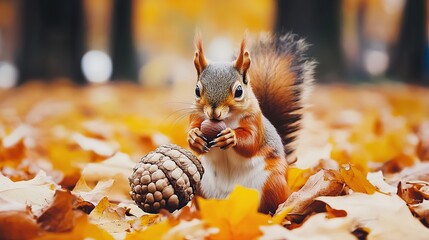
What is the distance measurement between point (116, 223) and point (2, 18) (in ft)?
75.0

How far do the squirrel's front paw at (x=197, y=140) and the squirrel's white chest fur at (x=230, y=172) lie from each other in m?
0.05

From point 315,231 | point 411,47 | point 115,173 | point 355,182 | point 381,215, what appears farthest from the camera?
point 411,47

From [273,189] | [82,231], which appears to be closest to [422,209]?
[273,189]

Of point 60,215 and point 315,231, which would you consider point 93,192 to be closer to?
point 60,215

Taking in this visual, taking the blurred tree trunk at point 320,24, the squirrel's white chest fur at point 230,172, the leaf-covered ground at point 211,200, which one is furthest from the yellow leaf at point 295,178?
the blurred tree trunk at point 320,24

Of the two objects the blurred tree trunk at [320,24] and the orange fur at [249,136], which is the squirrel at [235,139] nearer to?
the orange fur at [249,136]

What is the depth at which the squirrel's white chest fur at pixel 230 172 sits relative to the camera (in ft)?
5.80

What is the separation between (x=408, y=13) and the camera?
10.7 metres

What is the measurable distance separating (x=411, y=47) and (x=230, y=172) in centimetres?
921

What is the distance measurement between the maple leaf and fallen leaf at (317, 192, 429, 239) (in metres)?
0.25

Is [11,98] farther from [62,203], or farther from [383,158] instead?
[62,203]

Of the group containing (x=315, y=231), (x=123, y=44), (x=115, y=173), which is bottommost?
(x=123, y=44)

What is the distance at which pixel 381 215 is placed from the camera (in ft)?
5.21

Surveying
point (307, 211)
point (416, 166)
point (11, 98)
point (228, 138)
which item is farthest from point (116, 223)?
point (11, 98)
